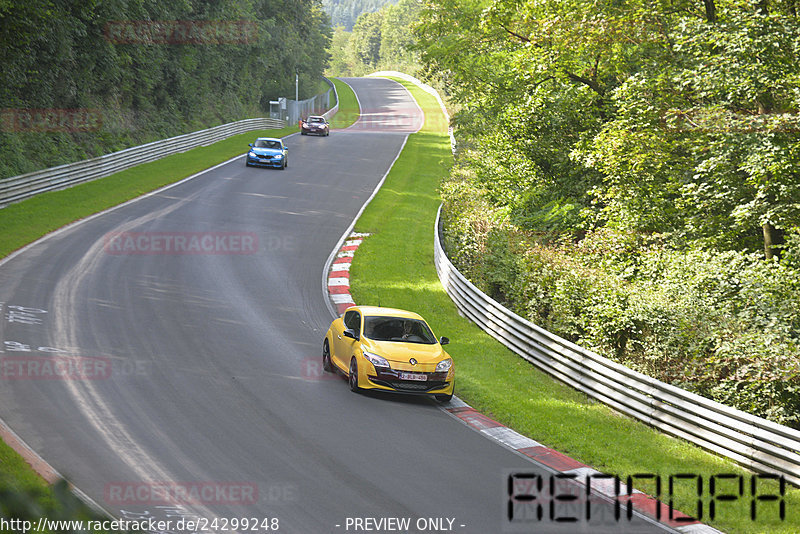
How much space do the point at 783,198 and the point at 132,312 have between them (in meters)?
14.5

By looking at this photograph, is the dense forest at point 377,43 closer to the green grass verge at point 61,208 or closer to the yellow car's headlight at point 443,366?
the green grass verge at point 61,208

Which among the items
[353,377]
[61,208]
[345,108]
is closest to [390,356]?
[353,377]

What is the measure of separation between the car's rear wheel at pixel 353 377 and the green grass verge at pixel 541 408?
85.0 inches

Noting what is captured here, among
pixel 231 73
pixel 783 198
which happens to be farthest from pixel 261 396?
pixel 231 73

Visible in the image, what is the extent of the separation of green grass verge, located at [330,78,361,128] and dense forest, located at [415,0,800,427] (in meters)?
47.8

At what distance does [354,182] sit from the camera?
1563 inches

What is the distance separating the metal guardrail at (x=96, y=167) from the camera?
26328 millimetres

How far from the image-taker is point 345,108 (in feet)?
285

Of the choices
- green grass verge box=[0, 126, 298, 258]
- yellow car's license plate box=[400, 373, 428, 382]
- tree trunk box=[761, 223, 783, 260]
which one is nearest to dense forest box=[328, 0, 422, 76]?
green grass verge box=[0, 126, 298, 258]

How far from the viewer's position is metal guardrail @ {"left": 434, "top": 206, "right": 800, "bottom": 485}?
10.8m

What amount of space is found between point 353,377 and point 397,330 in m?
1.53

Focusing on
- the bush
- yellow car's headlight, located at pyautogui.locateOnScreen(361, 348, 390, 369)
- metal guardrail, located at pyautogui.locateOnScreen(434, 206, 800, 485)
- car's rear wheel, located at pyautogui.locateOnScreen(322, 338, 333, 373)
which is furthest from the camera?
car's rear wheel, located at pyautogui.locateOnScreen(322, 338, 333, 373)

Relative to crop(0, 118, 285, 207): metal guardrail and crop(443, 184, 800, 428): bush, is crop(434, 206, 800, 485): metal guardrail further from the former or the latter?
crop(0, 118, 285, 207): metal guardrail

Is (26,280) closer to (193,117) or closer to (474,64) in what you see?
(474,64)
